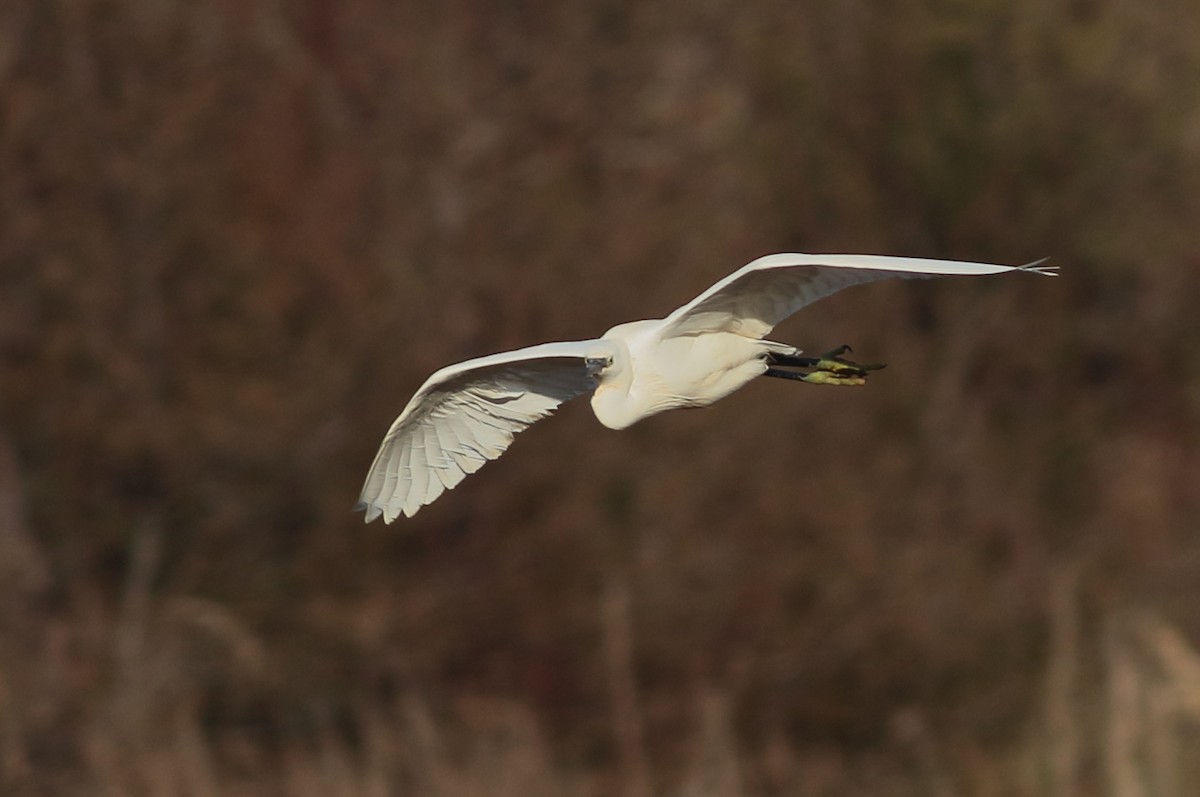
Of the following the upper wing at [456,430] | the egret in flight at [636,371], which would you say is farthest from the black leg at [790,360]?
the upper wing at [456,430]

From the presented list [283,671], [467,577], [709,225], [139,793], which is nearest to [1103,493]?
[709,225]

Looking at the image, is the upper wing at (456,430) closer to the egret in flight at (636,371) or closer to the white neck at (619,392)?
the egret in flight at (636,371)

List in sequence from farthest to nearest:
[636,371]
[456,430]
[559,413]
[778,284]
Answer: [559,413] < [456,430] < [636,371] < [778,284]

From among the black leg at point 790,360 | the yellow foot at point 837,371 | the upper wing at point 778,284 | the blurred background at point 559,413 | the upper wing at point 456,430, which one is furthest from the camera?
the blurred background at point 559,413

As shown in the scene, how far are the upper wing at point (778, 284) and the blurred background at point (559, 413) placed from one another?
332cm

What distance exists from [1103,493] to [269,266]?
528 cm

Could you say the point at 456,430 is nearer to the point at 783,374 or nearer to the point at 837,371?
the point at 783,374

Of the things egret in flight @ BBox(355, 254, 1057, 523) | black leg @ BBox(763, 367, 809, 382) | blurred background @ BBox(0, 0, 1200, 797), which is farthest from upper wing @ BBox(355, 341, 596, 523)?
blurred background @ BBox(0, 0, 1200, 797)

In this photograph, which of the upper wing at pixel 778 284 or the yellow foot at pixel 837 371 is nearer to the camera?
the upper wing at pixel 778 284

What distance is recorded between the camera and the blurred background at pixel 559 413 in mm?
8070

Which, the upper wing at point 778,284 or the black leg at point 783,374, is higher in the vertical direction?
the upper wing at point 778,284

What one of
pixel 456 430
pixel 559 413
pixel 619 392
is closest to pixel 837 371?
pixel 619 392

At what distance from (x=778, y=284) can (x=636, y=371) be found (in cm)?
41

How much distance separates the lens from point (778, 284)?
160 inches
